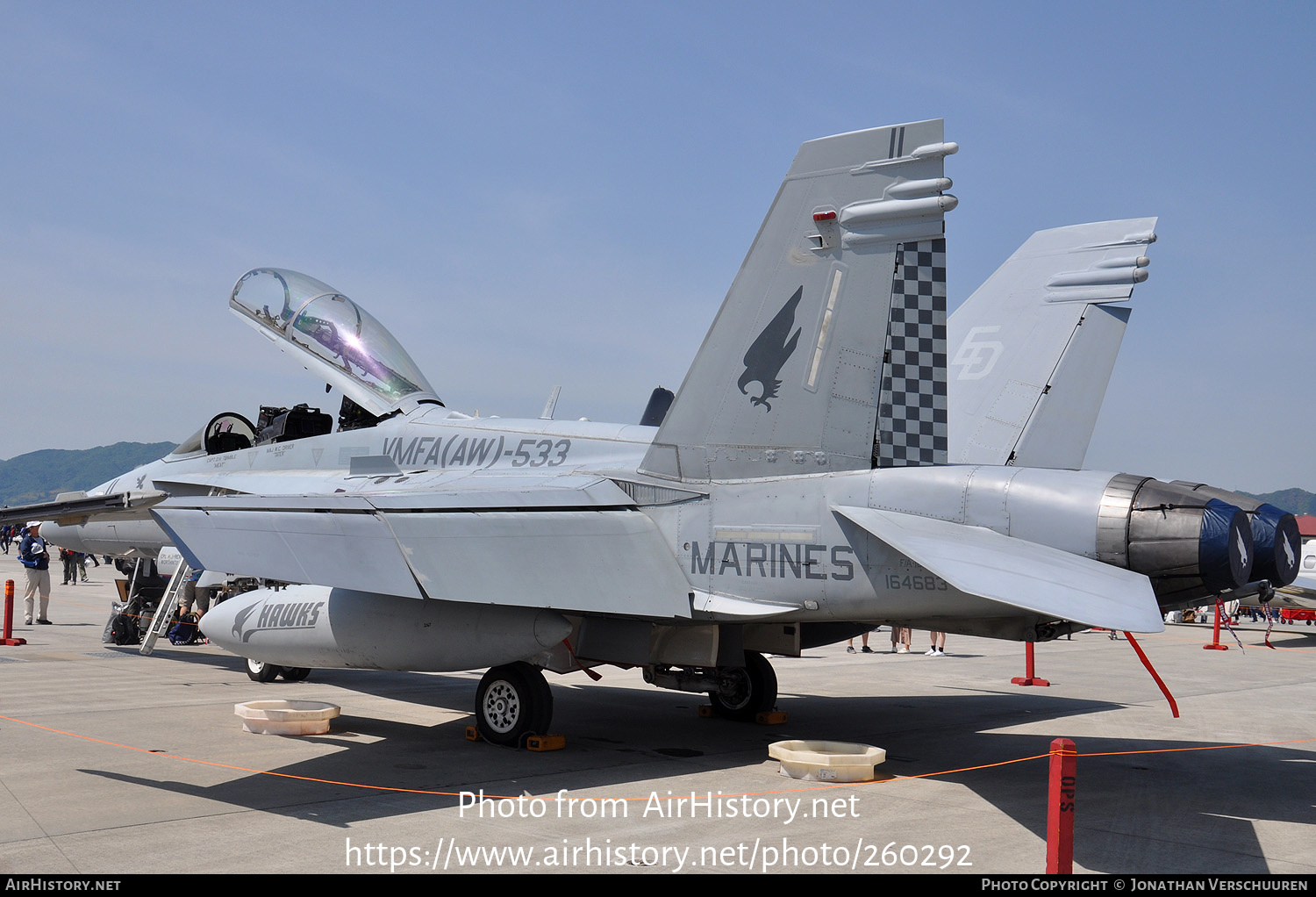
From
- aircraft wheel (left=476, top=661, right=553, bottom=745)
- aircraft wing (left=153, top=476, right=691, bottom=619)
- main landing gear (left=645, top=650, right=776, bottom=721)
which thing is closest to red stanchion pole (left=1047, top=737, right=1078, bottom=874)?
aircraft wing (left=153, top=476, right=691, bottom=619)

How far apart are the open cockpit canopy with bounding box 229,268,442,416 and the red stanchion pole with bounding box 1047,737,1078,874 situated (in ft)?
26.0

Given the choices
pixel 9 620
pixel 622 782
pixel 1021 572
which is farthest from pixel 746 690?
pixel 9 620

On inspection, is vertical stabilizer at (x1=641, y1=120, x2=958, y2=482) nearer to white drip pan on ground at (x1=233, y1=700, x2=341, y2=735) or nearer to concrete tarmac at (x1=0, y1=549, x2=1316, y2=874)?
concrete tarmac at (x1=0, y1=549, x2=1316, y2=874)

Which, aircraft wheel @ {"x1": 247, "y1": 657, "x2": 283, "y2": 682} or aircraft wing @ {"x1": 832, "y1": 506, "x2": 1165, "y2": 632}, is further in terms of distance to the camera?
aircraft wheel @ {"x1": 247, "y1": 657, "x2": 283, "y2": 682}

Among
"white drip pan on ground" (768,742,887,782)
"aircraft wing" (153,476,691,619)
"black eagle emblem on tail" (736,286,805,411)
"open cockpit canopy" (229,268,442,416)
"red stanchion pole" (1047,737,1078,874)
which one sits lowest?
"white drip pan on ground" (768,742,887,782)

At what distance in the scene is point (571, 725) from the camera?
9570 millimetres

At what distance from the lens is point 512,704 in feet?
27.5

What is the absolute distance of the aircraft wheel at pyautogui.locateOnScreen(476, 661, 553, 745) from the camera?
825 centimetres

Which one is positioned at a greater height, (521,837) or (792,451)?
(792,451)

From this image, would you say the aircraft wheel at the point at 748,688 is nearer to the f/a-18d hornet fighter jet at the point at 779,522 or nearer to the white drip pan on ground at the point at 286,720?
the f/a-18d hornet fighter jet at the point at 779,522
